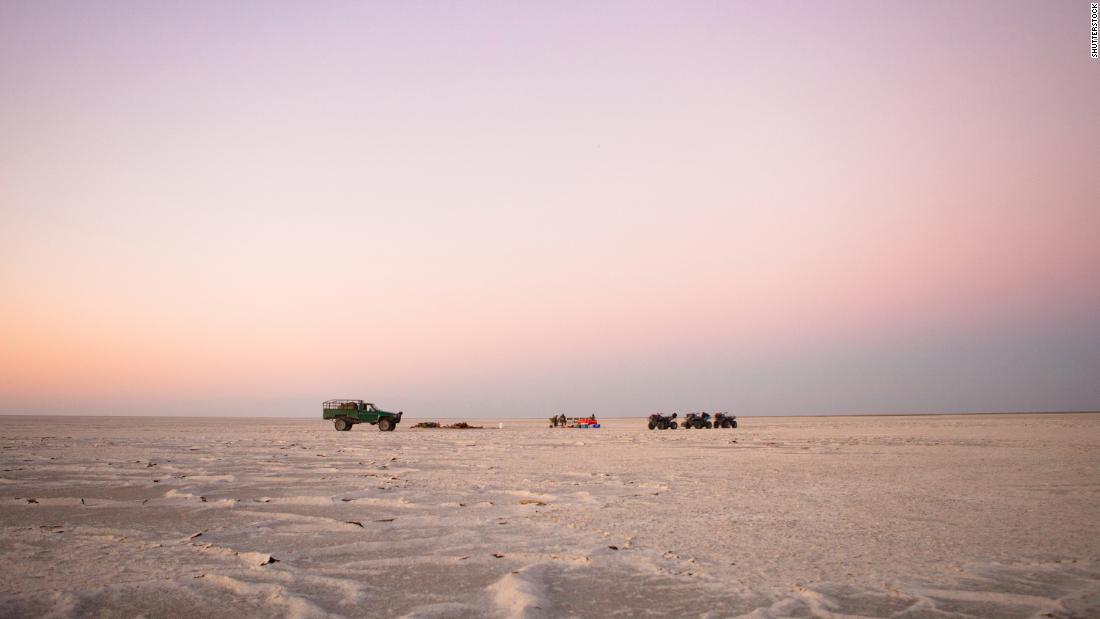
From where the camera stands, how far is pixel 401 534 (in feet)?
22.6

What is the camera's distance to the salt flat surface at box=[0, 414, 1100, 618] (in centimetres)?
458

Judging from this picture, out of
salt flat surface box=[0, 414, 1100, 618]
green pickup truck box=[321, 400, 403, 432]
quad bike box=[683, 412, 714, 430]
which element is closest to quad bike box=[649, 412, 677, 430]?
quad bike box=[683, 412, 714, 430]

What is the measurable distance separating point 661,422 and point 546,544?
40081 millimetres

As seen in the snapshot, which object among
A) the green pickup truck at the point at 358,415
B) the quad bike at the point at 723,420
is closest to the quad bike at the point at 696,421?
the quad bike at the point at 723,420

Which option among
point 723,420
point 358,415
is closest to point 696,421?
point 723,420

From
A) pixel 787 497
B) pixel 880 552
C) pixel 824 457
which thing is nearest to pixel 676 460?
pixel 824 457

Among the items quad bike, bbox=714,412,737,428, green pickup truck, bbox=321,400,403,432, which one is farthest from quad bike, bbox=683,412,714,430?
green pickup truck, bbox=321,400,403,432

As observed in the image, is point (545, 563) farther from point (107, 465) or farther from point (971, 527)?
point (107, 465)

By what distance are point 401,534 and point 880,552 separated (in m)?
4.70

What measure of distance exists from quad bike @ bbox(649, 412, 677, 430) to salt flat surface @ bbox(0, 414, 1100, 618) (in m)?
32.5

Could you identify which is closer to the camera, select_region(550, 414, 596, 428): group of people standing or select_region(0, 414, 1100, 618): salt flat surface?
select_region(0, 414, 1100, 618): salt flat surface

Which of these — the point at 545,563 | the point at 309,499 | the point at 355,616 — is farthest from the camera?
the point at 309,499

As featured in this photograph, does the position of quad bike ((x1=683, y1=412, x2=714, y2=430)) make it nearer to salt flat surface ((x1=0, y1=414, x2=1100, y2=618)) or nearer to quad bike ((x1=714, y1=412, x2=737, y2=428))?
quad bike ((x1=714, y1=412, x2=737, y2=428))

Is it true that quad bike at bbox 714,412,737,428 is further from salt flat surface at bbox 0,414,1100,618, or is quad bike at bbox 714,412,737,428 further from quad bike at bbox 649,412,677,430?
salt flat surface at bbox 0,414,1100,618
